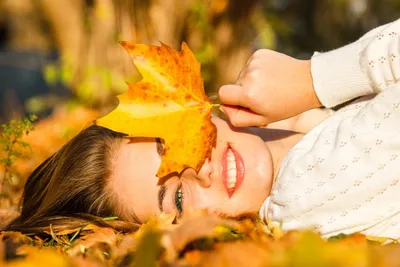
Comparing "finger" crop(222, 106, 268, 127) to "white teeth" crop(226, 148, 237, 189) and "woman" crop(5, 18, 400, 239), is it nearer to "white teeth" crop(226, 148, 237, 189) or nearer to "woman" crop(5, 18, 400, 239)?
"woman" crop(5, 18, 400, 239)

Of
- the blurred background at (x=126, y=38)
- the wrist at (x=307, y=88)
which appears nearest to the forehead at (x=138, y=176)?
the wrist at (x=307, y=88)

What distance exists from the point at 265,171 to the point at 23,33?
530 inches

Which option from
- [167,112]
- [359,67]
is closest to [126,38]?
[167,112]

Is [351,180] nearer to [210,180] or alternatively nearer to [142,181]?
[210,180]

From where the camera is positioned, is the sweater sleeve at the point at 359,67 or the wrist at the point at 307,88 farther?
the wrist at the point at 307,88

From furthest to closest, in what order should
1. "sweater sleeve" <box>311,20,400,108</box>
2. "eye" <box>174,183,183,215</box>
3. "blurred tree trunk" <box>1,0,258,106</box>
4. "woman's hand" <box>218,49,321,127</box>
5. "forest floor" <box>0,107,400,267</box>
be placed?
"blurred tree trunk" <box>1,0,258,106</box> < "eye" <box>174,183,183,215</box> < "woman's hand" <box>218,49,321,127</box> < "sweater sleeve" <box>311,20,400,108</box> < "forest floor" <box>0,107,400,267</box>

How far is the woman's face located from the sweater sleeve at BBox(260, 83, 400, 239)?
0.45 ft

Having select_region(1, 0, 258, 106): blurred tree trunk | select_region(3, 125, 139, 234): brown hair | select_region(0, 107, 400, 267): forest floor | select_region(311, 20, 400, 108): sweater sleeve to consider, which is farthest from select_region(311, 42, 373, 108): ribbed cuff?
select_region(1, 0, 258, 106): blurred tree trunk

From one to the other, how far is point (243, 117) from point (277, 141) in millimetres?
380

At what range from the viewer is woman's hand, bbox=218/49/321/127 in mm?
2336

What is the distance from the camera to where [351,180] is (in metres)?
2.14

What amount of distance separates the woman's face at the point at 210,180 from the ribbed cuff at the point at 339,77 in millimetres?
318

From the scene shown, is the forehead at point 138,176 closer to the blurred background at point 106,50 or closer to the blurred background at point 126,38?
the blurred background at point 106,50

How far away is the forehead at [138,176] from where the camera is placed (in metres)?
2.44
